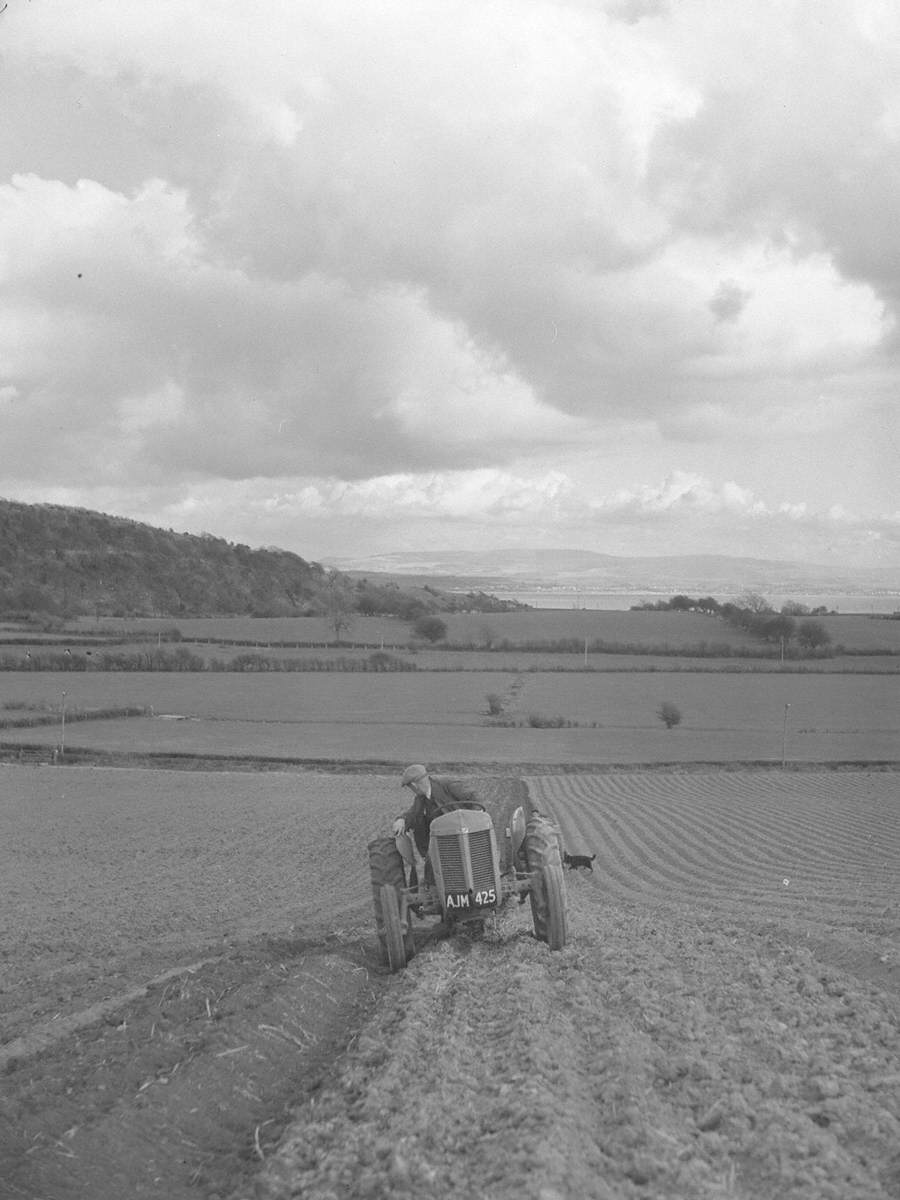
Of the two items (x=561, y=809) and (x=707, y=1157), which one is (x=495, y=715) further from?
(x=707, y=1157)

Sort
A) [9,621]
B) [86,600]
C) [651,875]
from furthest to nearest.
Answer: [86,600]
[9,621]
[651,875]

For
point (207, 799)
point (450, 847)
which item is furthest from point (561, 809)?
point (450, 847)

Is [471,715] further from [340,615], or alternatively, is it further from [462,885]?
[462,885]

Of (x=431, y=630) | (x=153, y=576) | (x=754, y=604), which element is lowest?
(x=754, y=604)

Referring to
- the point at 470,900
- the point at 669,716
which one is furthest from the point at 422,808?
the point at 669,716

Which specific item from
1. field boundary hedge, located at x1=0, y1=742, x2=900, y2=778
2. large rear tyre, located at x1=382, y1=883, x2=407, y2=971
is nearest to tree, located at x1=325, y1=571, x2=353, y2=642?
field boundary hedge, located at x1=0, y1=742, x2=900, y2=778

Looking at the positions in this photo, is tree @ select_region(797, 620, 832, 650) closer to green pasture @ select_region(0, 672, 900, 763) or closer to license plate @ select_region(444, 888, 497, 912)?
green pasture @ select_region(0, 672, 900, 763)

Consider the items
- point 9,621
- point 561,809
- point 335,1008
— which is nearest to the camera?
point 335,1008
